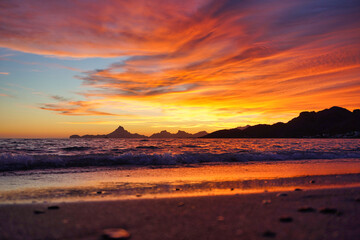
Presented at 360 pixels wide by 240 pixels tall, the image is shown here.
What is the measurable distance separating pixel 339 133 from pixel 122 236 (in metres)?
196

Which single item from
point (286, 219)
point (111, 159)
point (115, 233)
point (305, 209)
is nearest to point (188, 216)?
point (115, 233)

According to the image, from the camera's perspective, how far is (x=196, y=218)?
459 centimetres

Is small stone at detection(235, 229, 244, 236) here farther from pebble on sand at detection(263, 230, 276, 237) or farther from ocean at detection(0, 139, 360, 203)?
ocean at detection(0, 139, 360, 203)

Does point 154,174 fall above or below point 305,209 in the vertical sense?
below

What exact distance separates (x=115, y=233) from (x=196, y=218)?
1.56m

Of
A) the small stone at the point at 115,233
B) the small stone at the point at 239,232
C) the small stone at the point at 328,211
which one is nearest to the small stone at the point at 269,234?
the small stone at the point at 239,232

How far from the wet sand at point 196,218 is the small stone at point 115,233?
8 centimetres

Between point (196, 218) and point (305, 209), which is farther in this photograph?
point (305, 209)

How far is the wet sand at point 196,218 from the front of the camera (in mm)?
3785

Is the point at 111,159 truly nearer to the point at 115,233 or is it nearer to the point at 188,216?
the point at 188,216

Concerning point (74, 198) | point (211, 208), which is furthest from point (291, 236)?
point (74, 198)

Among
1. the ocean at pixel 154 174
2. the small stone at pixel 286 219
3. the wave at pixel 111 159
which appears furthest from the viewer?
the wave at pixel 111 159

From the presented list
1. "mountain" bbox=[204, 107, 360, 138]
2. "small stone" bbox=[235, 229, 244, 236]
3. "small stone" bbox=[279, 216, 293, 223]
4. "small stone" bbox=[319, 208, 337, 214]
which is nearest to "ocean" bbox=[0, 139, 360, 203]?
"small stone" bbox=[319, 208, 337, 214]

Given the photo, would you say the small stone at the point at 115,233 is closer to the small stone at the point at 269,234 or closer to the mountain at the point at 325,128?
the small stone at the point at 269,234
